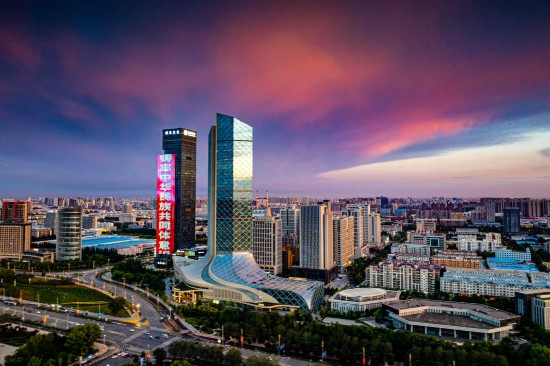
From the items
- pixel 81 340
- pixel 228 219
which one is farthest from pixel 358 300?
pixel 81 340

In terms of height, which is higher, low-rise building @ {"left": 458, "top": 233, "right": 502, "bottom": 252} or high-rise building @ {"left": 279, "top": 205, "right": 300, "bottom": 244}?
high-rise building @ {"left": 279, "top": 205, "right": 300, "bottom": 244}

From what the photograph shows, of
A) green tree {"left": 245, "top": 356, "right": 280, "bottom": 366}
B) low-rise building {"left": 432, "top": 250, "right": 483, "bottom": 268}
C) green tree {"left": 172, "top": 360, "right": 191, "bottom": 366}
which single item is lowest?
green tree {"left": 172, "top": 360, "right": 191, "bottom": 366}

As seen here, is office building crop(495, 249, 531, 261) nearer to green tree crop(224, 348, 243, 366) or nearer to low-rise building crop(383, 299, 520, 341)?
low-rise building crop(383, 299, 520, 341)

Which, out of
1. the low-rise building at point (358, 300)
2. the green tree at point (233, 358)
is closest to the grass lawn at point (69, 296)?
the green tree at point (233, 358)

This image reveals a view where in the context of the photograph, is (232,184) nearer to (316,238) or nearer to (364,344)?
(316,238)

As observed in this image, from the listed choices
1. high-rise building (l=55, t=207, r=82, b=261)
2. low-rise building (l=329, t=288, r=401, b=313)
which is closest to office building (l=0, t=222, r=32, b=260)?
high-rise building (l=55, t=207, r=82, b=261)

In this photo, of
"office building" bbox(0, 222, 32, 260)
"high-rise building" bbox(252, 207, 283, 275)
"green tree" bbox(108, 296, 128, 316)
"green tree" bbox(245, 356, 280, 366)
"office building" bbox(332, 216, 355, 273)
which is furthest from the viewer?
"office building" bbox(0, 222, 32, 260)
